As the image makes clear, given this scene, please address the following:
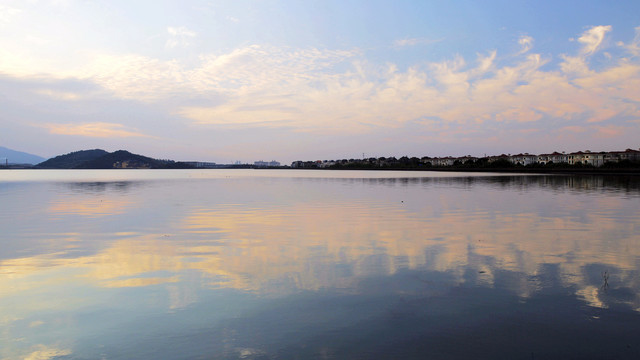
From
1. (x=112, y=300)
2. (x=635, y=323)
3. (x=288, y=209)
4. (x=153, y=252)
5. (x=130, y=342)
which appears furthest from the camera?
(x=288, y=209)

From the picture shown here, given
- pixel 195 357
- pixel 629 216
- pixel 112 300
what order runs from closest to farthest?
pixel 195 357
pixel 112 300
pixel 629 216

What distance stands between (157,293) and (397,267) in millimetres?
6047

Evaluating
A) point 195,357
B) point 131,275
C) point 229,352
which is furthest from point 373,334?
point 131,275

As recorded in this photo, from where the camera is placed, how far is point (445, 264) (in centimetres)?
1255

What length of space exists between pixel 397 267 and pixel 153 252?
770 centimetres

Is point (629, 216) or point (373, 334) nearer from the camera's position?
point (373, 334)

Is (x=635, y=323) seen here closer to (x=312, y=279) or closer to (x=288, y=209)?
(x=312, y=279)

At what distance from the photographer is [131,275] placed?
11430 millimetres

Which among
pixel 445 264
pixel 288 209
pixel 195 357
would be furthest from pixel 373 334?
pixel 288 209

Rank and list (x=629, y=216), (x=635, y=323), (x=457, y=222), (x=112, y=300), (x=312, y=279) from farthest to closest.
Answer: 1. (x=629, y=216)
2. (x=457, y=222)
3. (x=312, y=279)
4. (x=112, y=300)
5. (x=635, y=323)

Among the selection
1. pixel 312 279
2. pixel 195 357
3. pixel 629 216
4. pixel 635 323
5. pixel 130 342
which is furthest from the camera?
pixel 629 216

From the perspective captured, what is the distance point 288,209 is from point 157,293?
65.7ft

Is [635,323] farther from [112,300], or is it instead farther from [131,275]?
[131,275]

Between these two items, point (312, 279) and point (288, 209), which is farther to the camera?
point (288, 209)
